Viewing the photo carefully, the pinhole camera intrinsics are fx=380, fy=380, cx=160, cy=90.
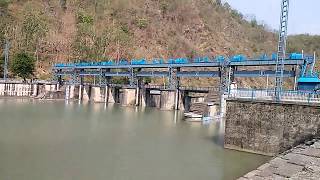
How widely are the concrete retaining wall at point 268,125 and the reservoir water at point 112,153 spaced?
78 centimetres

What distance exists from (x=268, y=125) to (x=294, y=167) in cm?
732

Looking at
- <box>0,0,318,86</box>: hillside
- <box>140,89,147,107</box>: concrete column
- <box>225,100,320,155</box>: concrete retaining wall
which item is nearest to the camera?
<box>225,100,320,155</box>: concrete retaining wall

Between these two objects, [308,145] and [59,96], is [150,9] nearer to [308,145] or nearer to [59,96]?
[59,96]

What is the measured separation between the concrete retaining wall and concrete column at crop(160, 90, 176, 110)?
33499 millimetres

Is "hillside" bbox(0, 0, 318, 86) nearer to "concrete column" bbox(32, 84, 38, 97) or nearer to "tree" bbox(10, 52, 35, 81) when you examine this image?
"tree" bbox(10, 52, 35, 81)

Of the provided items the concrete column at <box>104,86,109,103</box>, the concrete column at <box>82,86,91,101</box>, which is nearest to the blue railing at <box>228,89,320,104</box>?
the concrete column at <box>104,86,109,103</box>

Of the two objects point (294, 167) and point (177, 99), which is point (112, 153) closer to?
point (294, 167)

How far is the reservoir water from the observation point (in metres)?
18.1

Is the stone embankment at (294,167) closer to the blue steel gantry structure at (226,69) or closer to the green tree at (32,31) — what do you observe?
the blue steel gantry structure at (226,69)

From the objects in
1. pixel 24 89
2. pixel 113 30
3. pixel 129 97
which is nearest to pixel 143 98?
pixel 129 97

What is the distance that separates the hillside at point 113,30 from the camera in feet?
272

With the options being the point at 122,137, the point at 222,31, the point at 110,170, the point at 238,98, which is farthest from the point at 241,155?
the point at 222,31

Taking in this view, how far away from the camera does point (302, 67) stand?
39625mm

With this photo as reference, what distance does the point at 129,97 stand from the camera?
60.6 metres
